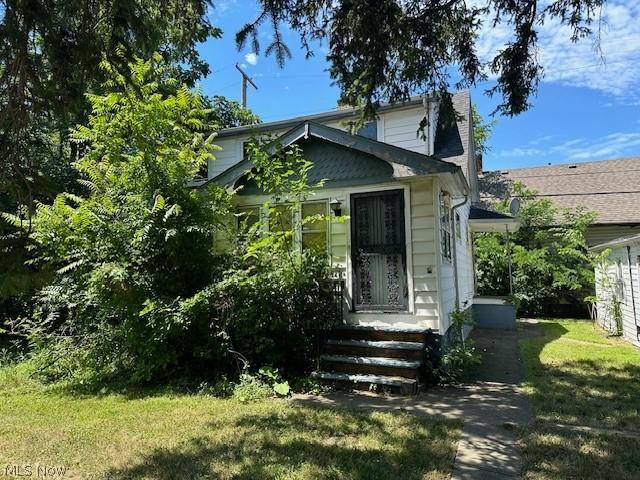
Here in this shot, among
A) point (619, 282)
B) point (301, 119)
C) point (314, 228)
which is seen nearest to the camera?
point (314, 228)

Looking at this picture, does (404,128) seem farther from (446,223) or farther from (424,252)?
(424,252)

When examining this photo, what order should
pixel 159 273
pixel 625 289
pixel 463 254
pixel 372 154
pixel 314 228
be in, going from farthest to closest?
1. pixel 463 254
2. pixel 625 289
3. pixel 314 228
4. pixel 372 154
5. pixel 159 273

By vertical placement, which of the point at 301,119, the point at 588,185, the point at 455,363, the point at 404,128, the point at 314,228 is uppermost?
the point at 301,119

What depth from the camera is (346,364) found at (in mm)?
6426

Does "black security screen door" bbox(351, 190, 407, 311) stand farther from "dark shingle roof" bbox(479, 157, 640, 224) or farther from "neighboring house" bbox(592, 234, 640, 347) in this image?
"dark shingle roof" bbox(479, 157, 640, 224)

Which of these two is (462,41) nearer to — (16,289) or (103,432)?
(16,289)

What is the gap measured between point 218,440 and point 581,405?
4.17 meters

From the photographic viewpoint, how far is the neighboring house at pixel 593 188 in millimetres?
15992

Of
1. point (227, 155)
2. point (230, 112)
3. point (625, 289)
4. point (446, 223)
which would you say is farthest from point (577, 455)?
point (230, 112)

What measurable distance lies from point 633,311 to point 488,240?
626cm

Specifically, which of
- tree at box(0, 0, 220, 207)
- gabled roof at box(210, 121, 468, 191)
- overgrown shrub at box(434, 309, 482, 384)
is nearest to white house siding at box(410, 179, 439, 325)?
gabled roof at box(210, 121, 468, 191)

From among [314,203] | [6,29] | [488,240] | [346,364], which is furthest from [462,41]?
[488,240]

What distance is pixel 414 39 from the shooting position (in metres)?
5.93

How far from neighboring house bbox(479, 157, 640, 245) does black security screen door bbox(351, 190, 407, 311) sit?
12328 millimetres
